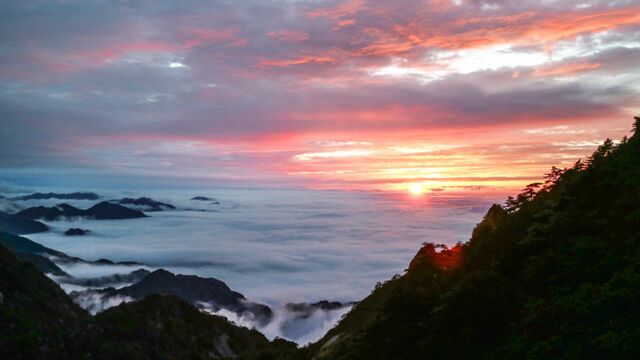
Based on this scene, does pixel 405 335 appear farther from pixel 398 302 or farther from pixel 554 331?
pixel 554 331

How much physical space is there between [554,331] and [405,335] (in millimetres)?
4818

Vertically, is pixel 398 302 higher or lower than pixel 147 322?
higher

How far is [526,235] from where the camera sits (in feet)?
55.5

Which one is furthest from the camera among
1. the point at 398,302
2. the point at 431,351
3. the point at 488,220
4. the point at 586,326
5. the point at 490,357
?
the point at 488,220

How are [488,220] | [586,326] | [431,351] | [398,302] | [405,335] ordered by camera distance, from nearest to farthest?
1. [586,326]
2. [431,351]
3. [405,335]
4. [398,302]
5. [488,220]

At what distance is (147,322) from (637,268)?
4783 inches

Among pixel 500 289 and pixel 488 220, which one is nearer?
pixel 500 289

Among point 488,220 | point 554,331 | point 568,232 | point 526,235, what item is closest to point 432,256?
point 488,220

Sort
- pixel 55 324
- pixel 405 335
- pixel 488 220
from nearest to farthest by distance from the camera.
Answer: pixel 405 335 < pixel 488 220 < pixel 55 324

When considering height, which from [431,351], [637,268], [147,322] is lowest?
[147,322]

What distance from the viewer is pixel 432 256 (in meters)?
20.4

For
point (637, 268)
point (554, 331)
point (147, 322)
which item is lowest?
point (147, 322)

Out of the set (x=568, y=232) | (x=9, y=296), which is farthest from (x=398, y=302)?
(x=9, y=296)

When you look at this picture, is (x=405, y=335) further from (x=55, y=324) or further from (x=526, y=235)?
(x=55, y=324)
